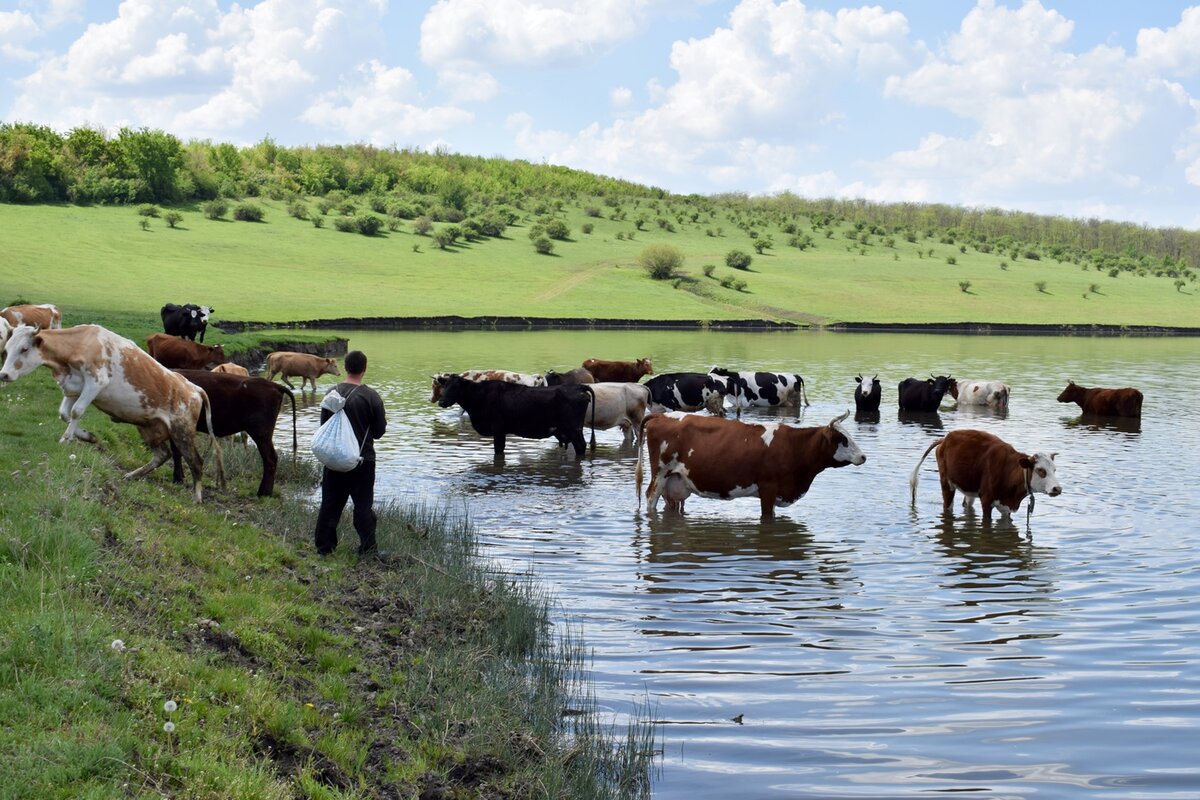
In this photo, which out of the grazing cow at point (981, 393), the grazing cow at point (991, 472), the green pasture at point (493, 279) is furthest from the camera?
the green pasture at point (493, 279)

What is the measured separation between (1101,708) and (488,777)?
457cm

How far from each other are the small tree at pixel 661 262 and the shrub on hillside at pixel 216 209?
34.1 metres

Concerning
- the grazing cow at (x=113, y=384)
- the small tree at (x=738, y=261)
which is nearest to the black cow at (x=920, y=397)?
the grazing cow at (x=113, y=384)

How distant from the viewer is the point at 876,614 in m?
11.6

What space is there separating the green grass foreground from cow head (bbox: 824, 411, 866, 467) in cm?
590

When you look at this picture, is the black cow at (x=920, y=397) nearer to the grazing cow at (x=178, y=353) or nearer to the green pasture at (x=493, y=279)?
the grazing cow at (x=178, y=353)

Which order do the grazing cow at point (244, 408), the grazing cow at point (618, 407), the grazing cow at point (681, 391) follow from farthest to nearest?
the grazing cow at point (681, 391) < the grazing cow at point (618, 407) < the grazing cow at point (244, 408)

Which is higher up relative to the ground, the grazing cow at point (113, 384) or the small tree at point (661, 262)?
the small tree at point (661, 262)

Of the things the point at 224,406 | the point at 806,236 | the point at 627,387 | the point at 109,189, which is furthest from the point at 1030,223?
the point at 224,406

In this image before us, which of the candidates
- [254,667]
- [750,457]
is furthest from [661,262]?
[254,667]

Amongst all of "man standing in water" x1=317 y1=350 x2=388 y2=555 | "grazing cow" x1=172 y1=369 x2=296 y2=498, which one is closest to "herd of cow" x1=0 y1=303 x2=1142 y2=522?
"grazing cow" x1=172 y1=369 x2=296 y2=498

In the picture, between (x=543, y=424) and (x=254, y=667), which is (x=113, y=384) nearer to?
(x=254, y=667)

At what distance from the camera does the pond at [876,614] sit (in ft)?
26.0

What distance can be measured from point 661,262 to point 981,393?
202 feet
